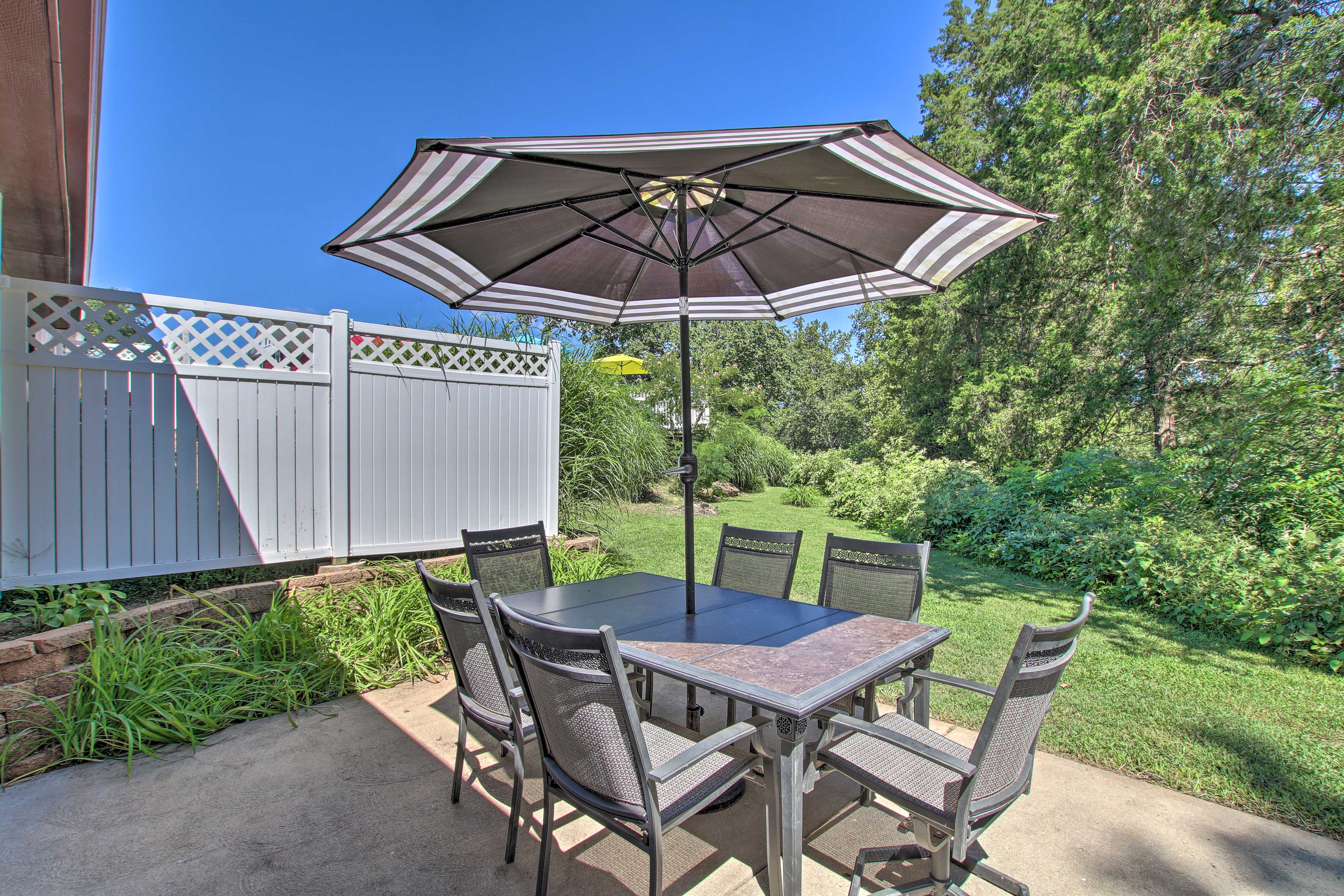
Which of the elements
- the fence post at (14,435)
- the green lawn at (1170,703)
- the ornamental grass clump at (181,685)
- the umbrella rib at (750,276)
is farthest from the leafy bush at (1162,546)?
the fence post at (14,435)

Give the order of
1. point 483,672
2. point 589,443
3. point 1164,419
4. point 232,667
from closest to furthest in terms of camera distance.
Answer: point 483,672 < point 232,667 < point 589,443 < point 1164,419

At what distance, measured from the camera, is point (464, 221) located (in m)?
2.68

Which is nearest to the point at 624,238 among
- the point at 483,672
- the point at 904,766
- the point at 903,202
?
the point at 903,202

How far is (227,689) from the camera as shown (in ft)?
10.4

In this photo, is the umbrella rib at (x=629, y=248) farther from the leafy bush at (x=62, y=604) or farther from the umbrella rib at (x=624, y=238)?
the leafy bush at (x=62, y=604)

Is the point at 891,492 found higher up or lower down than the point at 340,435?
lower down

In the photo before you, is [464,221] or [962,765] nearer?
[962,765]

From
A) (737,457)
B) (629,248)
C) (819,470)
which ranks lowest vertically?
(819,470)

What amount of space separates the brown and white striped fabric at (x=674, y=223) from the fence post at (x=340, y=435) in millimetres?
1279

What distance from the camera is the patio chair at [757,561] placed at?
10.4 ft

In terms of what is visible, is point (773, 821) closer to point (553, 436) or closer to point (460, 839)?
point (460, 839)

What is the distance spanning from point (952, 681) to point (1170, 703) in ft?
7.20

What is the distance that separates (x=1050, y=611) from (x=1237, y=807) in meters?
2.82

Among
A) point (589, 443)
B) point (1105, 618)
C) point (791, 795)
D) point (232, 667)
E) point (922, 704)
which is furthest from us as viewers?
point (589, 443)
